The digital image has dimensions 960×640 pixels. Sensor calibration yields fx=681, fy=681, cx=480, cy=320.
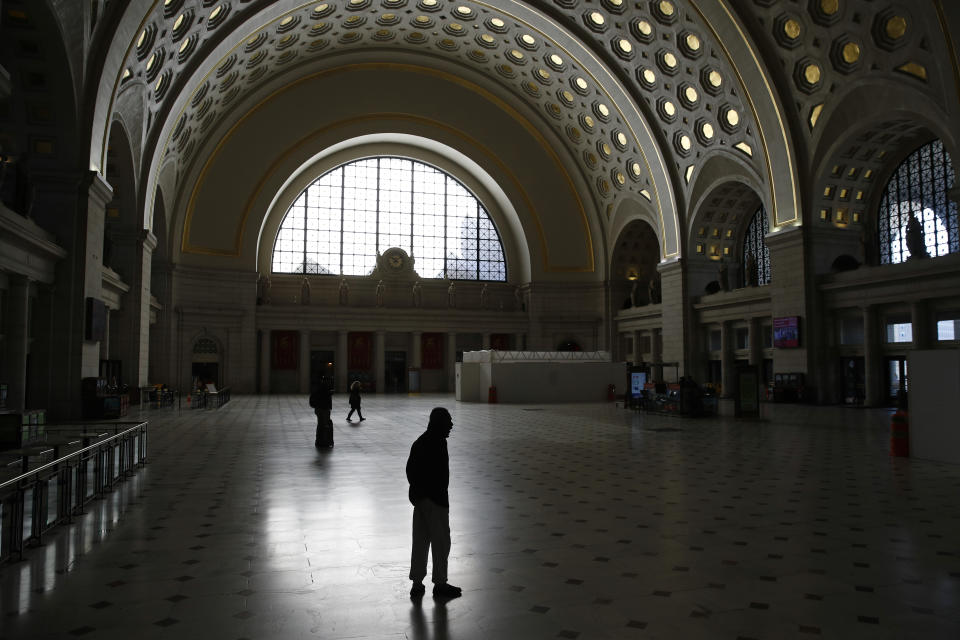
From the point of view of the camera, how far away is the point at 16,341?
15.9 meters

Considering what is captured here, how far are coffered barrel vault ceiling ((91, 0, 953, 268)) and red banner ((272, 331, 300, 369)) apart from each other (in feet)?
31.5

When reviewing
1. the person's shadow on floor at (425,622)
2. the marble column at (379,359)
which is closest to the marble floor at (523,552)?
the person's shadow on floor at (425,622)

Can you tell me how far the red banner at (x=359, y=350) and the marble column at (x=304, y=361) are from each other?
2498 mm

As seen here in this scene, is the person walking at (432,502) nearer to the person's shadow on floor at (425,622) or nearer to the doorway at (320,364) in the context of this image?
the person's shadow on floor at (425,622)

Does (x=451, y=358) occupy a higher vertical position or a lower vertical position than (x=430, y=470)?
higher

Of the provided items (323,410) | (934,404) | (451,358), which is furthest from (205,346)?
(934,404)

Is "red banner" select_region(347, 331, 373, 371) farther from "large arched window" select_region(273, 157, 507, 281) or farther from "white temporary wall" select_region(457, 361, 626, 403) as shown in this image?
"white temporary wall" select_region(457, 361, 626, 403)

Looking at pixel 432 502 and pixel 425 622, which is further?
pixel 432 502

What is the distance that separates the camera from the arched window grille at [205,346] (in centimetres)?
3538

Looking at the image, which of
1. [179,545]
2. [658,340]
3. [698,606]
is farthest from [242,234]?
[698,606]

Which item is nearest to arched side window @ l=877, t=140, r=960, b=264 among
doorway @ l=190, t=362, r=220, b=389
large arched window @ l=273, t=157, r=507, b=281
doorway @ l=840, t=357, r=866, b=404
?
doorway @ l=840, t=357, r=866, b=404

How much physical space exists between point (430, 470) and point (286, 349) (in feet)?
116

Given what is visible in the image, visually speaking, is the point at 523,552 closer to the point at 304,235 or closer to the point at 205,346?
the point at 205,346

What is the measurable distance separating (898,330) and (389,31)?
26.5m
